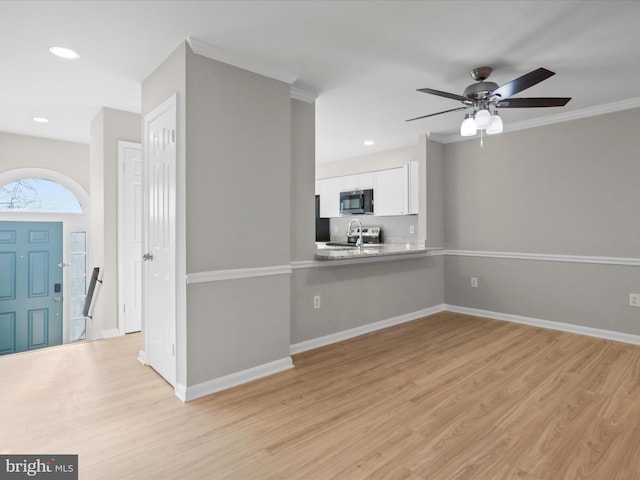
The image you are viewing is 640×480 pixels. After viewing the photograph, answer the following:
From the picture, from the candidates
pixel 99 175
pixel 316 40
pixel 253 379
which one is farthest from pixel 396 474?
pixel 99 175

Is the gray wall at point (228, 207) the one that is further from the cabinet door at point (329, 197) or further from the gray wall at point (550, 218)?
the cabinet door at point (329, 197)

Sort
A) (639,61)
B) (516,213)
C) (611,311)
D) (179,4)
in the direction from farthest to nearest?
(516,213) → (611,311) → (639,61) → (179,4)

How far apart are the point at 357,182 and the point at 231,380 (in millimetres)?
4144

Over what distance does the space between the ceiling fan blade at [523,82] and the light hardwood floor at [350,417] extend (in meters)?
2.19

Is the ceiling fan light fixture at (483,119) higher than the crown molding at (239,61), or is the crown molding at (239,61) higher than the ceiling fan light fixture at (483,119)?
the crown molding at (239,61)

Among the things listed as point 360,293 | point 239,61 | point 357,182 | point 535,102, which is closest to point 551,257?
point 535,102

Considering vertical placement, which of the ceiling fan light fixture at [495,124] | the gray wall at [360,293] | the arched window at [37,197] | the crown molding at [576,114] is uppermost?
the crown molding at [576,114]

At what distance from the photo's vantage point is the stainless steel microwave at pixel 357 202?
579 cm

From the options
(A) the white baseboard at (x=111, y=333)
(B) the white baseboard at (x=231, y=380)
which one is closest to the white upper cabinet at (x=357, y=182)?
(B) the white baseboard at (x=231, y=380)

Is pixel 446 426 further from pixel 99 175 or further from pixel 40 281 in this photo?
pixel 40 281

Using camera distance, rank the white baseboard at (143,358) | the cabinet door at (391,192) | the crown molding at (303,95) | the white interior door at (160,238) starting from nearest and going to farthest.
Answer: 1. the white interior door at (160,238)
2. the white baseboard at (143,358)
3. the crown molding at (303,95)
4. the cabinet door at (391,192)

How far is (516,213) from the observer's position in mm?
4422

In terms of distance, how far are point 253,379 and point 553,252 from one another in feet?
12.1

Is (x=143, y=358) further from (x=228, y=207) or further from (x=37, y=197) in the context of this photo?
(x=37, y=197)
